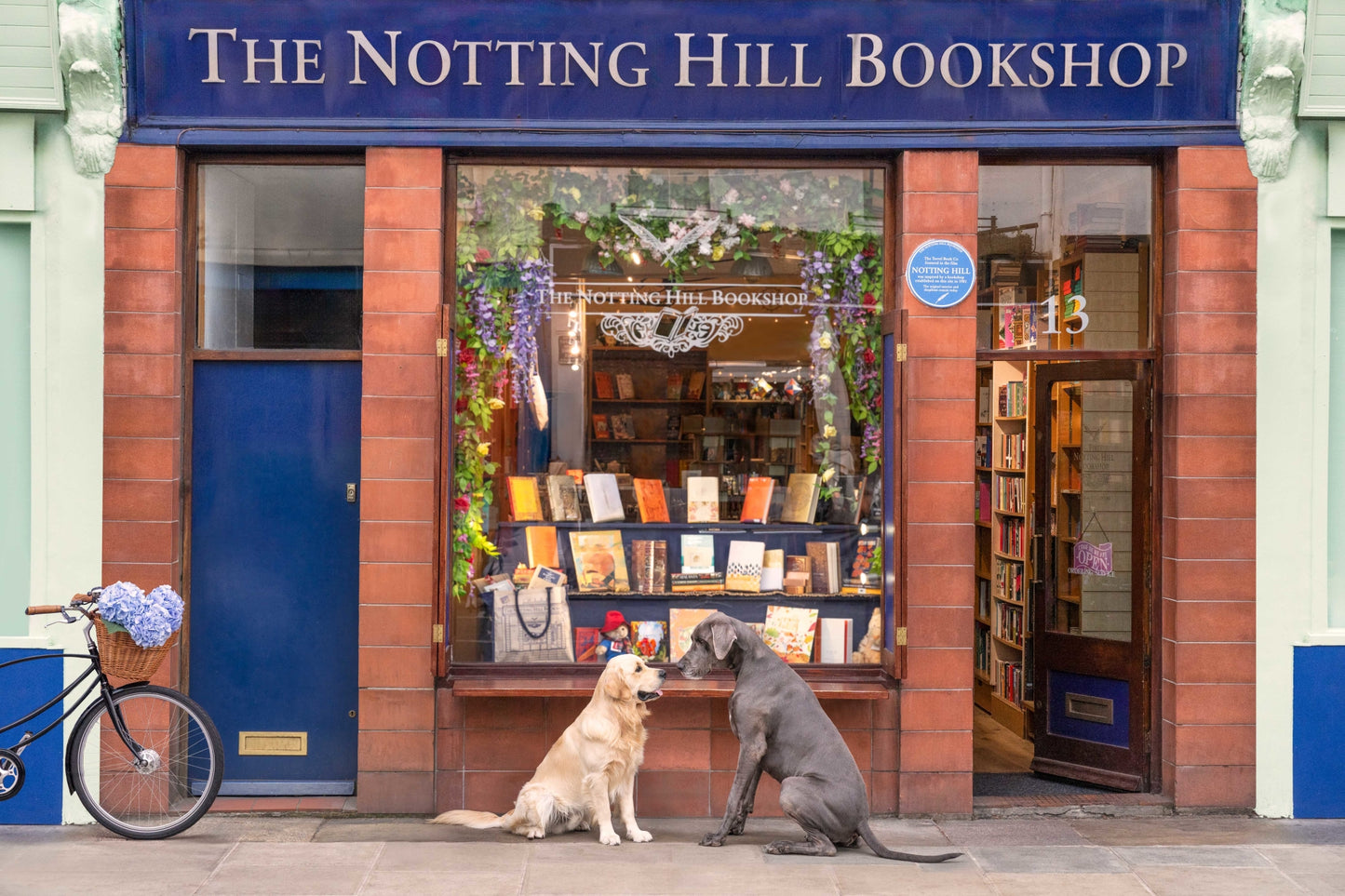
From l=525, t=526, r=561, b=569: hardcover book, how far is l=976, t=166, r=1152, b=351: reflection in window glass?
2840mm

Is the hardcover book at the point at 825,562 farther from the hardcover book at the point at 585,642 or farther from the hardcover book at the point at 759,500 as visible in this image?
the hardcover book at the point at 585,642

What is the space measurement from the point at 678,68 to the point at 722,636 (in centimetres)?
319

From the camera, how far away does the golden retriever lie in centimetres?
635

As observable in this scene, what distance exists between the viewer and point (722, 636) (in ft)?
20.9

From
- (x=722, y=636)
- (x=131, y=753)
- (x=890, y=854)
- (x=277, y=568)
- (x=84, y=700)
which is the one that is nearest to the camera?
(x=890, y=854)

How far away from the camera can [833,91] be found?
7102 millimetres

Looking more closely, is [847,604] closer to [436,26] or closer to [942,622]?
[942,622]

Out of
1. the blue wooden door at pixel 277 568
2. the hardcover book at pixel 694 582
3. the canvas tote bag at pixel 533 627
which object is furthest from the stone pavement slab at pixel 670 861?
the hardcover book at pixel 694 582

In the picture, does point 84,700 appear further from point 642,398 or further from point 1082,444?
point 1082,444

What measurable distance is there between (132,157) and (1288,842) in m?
7.26

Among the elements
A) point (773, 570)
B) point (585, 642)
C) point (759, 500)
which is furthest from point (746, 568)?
point (585, 642)

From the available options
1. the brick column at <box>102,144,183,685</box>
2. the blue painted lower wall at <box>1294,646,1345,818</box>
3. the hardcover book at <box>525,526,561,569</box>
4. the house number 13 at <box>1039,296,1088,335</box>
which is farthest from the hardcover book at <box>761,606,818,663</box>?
the brick column at <box>102,144,183,685</box>

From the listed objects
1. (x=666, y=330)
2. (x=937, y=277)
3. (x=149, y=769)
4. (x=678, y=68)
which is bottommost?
(x=149, y=769)

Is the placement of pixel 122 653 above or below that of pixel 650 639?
above
